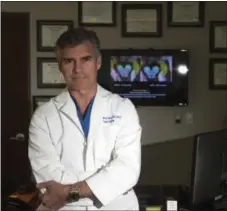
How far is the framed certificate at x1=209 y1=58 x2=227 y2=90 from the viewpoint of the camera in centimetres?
405

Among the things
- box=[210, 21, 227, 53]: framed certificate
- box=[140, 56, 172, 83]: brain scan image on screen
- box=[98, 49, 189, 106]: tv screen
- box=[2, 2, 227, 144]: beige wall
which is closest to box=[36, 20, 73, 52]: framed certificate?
box=[2, 2, 227, 144]: beige wall

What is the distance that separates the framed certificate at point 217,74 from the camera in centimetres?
405

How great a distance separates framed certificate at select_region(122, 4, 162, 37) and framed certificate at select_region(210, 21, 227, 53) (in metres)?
0.48

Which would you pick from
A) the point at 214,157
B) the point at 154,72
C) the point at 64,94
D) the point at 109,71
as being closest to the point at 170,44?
the point at 154,72

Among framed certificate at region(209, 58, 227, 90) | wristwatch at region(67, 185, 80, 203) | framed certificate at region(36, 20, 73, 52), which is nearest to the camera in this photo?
wristwatch at region(67, 185, 80, 203)

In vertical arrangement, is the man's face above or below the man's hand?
above

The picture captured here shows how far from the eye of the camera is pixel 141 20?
3953mm

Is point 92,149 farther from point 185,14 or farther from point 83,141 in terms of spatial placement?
point 185,14

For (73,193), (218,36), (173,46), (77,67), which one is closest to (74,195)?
(73,193)

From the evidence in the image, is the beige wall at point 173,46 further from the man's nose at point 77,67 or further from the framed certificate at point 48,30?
the man's nose at point 77,67

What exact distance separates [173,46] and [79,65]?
3.05 metres

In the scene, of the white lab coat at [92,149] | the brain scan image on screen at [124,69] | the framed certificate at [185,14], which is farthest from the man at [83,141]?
the framed certificate at [185,14]

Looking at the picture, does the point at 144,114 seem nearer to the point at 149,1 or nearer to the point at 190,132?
the point at 190,132

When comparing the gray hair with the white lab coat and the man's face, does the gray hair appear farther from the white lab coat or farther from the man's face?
the white lab coat
